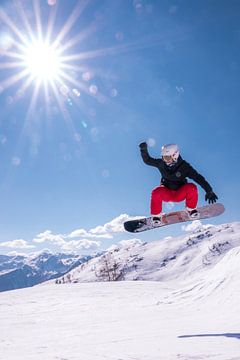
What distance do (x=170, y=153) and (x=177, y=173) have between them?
575 mm

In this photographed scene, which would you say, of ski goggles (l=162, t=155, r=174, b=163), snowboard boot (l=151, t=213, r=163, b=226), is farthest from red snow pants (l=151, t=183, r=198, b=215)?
ski goggles (l=162, t=155, r=174, b=163)

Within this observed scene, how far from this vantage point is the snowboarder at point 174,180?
27.2ft

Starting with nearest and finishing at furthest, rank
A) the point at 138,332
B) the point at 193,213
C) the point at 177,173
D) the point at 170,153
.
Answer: the point at 170,153 → the point at 138,332 → the point at 177,173 → the point at 193,213

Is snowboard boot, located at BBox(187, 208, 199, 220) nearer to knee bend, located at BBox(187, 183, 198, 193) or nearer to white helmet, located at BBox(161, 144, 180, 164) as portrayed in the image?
knee bend, located at BBox(187, 183, 198, 193)

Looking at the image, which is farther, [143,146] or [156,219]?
[156,219]

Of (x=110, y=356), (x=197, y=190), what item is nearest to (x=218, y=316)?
(x=197, y=190)

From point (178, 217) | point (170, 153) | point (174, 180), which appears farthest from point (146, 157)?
point (178, 217)

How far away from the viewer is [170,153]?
8156mm

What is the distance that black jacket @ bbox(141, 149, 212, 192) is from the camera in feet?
27.7

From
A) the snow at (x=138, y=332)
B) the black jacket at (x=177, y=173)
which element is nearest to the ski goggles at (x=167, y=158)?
the black jacket at (x=177, y=173)

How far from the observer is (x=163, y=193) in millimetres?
8789

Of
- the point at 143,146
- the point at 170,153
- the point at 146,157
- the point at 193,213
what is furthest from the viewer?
the point at 193,213

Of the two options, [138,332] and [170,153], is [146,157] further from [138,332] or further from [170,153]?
[138,332]

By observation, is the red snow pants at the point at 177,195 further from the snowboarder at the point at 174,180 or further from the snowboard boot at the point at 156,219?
the snowboard boot at the point at 156,219
